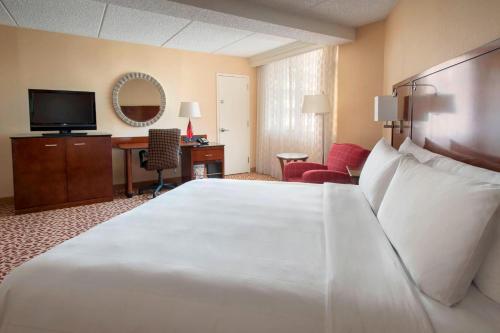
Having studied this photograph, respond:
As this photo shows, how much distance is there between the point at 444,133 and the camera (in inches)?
76.9

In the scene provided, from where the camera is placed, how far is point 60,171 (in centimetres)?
404

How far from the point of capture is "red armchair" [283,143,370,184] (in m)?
3.29

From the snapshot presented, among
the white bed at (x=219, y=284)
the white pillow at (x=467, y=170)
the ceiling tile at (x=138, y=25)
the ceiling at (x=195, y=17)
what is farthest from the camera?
the ceiling tile at (x=138, y=25)

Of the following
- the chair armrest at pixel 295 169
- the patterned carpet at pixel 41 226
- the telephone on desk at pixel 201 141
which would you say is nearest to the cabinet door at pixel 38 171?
the patterned carpet at pixel 41 226

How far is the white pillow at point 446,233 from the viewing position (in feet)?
2.98

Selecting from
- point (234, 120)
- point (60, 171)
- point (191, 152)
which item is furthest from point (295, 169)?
point (60, 171)

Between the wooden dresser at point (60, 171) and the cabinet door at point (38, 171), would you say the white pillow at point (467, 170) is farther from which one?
the cabinet door at point (38, 171)

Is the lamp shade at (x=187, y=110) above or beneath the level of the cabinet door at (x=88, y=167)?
above

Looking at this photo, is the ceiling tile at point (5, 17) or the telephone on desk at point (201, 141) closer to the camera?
the ceiling tile at point (5, 17)

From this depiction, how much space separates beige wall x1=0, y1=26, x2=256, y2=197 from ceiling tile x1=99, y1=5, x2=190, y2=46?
378 millimetres

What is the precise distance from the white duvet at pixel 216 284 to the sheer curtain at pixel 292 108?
3.75m

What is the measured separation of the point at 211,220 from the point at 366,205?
912 mm

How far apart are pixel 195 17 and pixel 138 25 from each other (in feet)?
3.81

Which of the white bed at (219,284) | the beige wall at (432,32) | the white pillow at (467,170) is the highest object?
the beige wall at (432,32)
